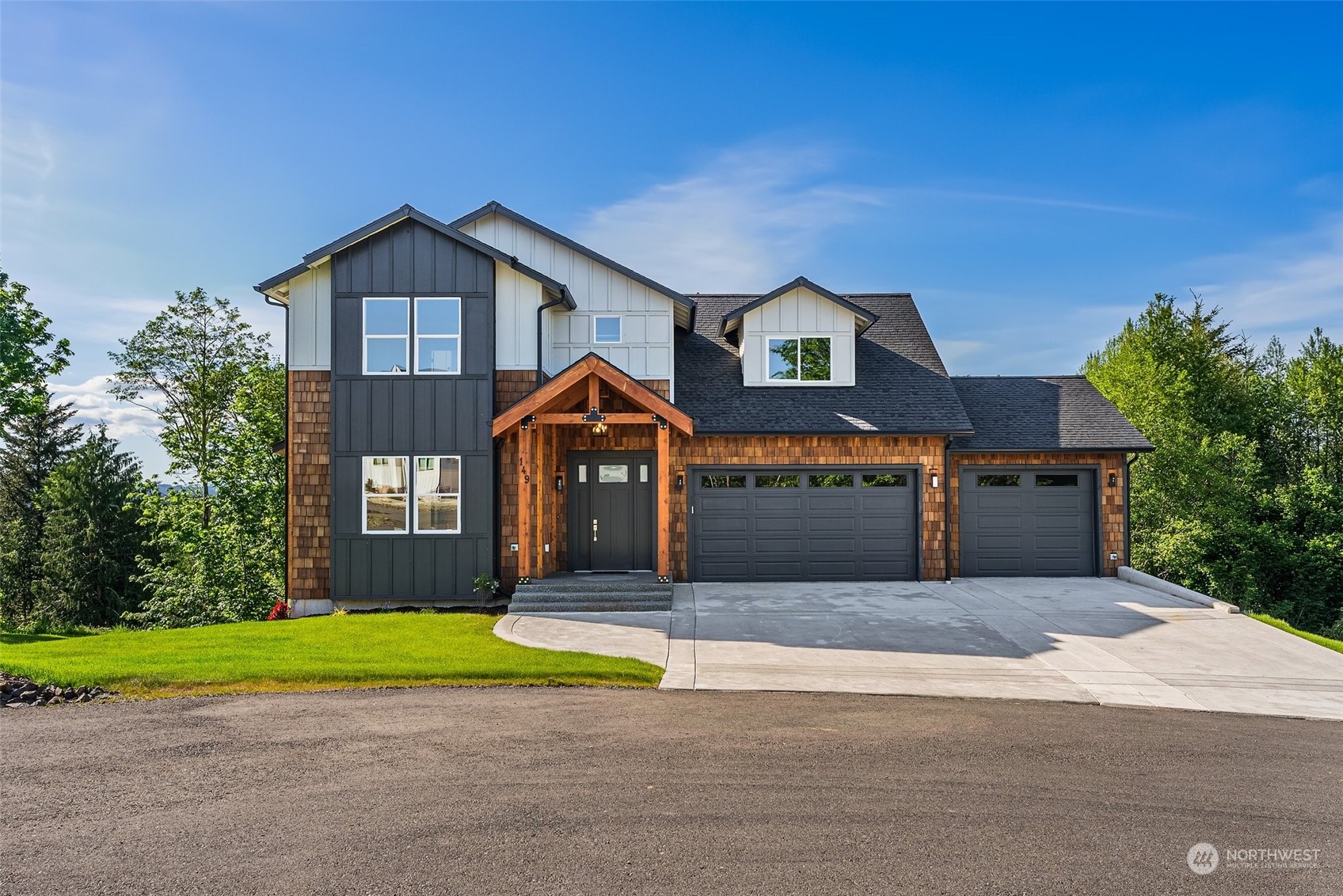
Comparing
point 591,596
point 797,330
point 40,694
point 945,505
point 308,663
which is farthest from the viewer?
point 797,330

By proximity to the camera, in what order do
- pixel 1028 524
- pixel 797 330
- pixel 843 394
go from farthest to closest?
pixel 797 330
pixel 843 394
pixel 1028 524

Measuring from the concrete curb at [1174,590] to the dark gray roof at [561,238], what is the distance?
1031cm

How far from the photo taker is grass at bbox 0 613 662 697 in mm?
7672

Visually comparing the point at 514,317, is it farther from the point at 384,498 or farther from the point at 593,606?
the point at 593,606

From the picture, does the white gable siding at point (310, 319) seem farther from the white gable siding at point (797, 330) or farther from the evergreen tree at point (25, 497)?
the evergreen tree at point (25, 497)

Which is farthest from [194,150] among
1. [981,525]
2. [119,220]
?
[981,525]

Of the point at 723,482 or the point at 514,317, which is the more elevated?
the point at 514,317

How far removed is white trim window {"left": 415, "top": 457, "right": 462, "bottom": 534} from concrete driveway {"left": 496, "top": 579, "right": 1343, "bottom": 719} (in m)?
2.58

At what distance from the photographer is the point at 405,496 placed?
495 inches

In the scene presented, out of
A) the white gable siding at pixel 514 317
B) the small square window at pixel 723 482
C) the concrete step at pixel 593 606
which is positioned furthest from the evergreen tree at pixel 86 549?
the small square window at pixel 723 482

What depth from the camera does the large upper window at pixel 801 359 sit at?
49.2ft

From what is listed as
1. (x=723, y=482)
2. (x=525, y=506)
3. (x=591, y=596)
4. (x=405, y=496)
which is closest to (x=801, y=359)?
(x=723, y=482)

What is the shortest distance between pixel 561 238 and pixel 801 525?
285 inches

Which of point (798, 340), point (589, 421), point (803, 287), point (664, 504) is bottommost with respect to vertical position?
point (664, 504)
